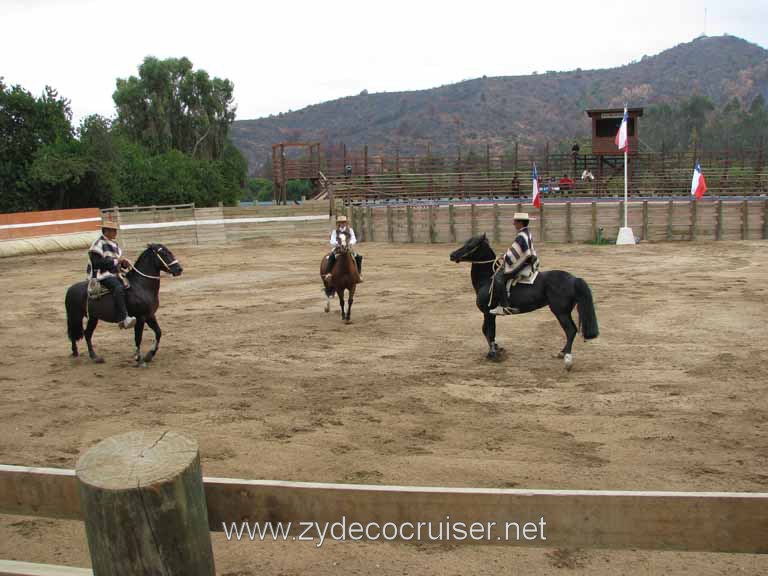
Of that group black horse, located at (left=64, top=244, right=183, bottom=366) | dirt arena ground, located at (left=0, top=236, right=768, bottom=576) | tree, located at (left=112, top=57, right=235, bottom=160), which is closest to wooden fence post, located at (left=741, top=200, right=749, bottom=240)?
dirt arena ground, located at (left=0, top=236, right=768, bottom=576)

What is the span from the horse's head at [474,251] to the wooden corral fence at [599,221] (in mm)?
19072

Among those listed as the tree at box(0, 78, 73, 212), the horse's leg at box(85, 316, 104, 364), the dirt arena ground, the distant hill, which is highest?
the distant hill

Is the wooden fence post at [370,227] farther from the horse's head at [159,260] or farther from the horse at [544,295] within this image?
the horse's head at [159,260]

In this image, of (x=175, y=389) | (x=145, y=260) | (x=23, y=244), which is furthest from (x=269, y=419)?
(x=23, y=244)

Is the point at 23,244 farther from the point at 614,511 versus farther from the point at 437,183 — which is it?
the point at 614,511

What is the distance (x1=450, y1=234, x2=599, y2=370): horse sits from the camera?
10.7m

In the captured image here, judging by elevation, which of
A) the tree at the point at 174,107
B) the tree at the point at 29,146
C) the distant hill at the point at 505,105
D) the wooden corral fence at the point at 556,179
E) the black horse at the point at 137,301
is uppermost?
the distant hill at the point at 505,105

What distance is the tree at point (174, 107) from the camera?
6188 centimetres

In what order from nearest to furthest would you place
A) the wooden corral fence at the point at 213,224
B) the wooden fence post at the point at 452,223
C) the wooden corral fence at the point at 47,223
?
the wooden corral fence at the point at 47,223 < the wooden fence post at the point at 452,223 < the wooden corral fence at the point at 213,224

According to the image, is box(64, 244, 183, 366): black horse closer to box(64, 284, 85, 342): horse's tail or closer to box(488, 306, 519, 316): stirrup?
box(64, 284, 85, 342): horse's tail

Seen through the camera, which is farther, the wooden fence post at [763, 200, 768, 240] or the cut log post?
the wooden fence post at [763, 200, 768, 240]

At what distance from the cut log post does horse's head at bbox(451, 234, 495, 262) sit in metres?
9.07

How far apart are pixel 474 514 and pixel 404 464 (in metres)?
4.21

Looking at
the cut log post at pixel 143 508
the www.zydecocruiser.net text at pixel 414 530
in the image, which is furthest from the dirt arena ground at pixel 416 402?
the cut log post at pixel 143 508
